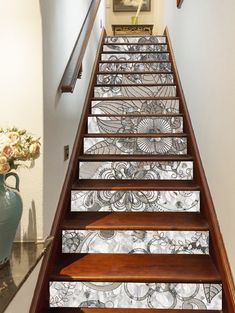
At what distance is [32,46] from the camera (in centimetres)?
164

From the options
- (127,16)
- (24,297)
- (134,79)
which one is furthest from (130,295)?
(127,16)

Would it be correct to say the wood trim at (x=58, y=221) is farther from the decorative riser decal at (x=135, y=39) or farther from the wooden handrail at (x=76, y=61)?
the decorative riser decal at (x=135, y=39)

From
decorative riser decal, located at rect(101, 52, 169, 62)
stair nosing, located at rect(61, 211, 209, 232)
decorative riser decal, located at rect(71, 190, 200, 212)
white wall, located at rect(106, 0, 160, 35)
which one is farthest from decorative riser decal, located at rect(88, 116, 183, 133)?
white wall, located at rect(106, 0, 160, 35)

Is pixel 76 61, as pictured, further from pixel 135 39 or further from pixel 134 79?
pixel 135 39

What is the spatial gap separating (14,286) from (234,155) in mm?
1222

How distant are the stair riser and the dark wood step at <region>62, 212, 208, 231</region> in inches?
39.0

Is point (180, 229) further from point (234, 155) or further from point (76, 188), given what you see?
point (76, 188)

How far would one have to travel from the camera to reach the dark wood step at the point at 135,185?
2.31 m

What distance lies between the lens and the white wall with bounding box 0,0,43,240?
5.29ft

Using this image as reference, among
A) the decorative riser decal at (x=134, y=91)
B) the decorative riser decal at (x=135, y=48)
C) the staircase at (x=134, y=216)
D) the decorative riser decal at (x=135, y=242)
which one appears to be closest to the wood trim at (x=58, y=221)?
the staircase at (x=134, y=216)

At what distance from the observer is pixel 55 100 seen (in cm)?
195

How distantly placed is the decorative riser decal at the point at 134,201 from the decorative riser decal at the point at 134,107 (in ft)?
3.78

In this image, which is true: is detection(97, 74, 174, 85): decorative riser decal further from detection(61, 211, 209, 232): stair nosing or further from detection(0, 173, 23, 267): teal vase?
detection(0, 173, 23, 267): teal vase

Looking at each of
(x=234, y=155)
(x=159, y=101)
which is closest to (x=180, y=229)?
(x=234, y=155)
